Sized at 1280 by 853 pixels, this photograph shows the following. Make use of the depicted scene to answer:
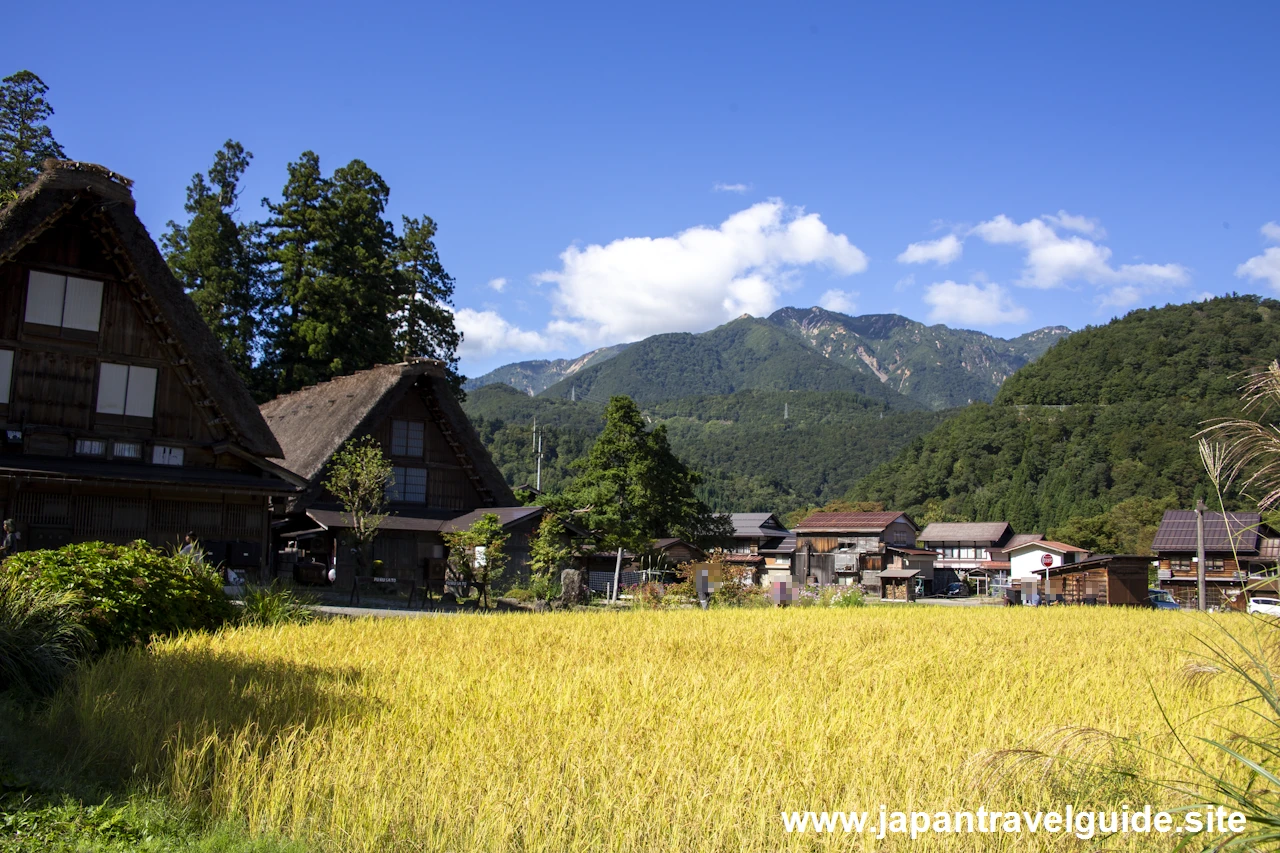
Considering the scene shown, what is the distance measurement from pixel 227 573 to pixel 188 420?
130 inches

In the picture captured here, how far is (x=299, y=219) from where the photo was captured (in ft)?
110

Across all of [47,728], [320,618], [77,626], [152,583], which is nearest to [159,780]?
[47,728]

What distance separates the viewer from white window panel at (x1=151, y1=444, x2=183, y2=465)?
60.4ft

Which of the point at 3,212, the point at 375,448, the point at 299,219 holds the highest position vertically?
the point at 299,219

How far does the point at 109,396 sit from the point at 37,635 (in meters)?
12.2

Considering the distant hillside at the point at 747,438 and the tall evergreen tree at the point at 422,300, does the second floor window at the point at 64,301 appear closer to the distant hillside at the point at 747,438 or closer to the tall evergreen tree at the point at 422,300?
the tall evergreen tree at the point at 422,300

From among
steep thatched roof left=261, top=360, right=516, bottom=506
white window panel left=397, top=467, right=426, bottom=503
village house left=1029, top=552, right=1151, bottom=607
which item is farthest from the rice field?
village house left=1029, top=552, right=1151, bottom=607

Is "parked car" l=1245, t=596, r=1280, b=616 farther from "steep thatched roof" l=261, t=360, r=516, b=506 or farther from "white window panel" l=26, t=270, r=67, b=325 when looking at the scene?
"white window panel" l=26, t=270, r=67, b=325

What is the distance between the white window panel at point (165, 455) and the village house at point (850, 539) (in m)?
38.9

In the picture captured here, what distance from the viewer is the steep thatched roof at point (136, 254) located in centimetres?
1730

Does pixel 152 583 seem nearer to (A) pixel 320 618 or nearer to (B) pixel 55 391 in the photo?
(A) pixel 320 618

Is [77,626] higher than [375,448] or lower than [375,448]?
lower

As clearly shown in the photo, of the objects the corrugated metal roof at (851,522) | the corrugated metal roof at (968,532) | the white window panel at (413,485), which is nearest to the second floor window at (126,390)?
the white window panel at (413,485)

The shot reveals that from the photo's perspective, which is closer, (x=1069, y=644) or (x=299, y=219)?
(x=1069, y=644)
